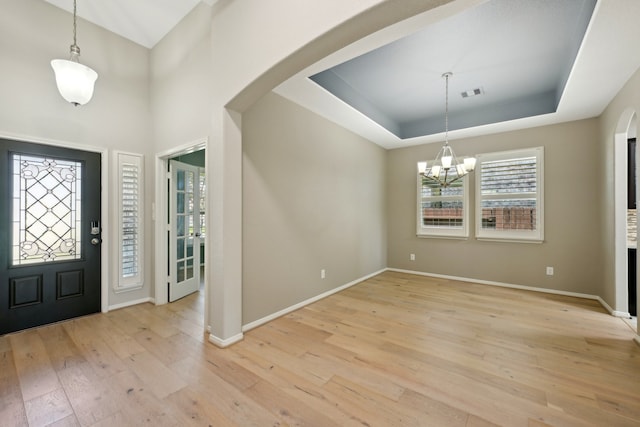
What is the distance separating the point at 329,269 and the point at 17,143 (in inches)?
160

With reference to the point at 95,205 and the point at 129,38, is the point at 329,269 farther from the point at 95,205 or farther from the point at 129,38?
the point at 129,38

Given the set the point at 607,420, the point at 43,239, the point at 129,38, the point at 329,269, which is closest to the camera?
the point at 607,420

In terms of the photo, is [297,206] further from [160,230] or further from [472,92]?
[472,92]

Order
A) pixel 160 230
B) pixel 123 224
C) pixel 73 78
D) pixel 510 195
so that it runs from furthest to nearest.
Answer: pixel 510 195, pixel 160 230, pixel 123 224, pixel 73 78

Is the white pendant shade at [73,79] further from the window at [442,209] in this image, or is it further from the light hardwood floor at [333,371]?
the window at [442,209]

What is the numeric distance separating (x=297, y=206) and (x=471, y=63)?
290 cm

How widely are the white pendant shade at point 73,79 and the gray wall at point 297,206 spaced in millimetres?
1529

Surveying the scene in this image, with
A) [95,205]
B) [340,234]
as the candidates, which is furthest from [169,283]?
[340,234]

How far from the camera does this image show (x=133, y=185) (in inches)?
144

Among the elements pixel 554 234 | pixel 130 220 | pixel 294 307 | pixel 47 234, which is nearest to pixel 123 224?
pixel 130 220

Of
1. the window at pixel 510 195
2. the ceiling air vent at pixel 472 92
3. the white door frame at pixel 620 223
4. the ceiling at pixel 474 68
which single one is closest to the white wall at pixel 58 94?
the ceiling at pixel 474 68

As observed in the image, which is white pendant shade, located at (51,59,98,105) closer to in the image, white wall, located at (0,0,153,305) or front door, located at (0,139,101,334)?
white wall, located at (0,0,153,305)

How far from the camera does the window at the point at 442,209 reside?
514 centimetres

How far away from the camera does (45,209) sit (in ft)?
9.94
